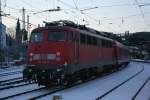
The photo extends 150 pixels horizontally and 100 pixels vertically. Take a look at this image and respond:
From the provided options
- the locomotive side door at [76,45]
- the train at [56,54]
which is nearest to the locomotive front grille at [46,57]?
the train at [56,54]

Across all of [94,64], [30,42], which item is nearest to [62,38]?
[30,42]

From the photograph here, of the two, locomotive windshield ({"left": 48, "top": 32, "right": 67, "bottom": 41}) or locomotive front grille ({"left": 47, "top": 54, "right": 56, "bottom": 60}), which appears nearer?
locomotive front grille ({"left": 47, "top": 54, "right": 56, "bottom": 60})

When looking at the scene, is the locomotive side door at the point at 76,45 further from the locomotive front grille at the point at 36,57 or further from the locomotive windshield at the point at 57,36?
the locomotive front grille at the point at 36,57

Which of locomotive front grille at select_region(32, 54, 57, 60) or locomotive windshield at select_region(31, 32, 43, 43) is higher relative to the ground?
locomotive windshield at select_region(31, 32, 43, 43)

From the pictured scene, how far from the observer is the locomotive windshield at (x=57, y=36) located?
800 inches

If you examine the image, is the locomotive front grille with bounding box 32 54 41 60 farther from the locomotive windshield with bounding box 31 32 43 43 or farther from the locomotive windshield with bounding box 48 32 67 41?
the locomotive windshield with bounding box 48 32 67 41

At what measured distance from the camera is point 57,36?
20.5 m

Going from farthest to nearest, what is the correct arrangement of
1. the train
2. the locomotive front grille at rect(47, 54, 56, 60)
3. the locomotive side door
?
1. the locomotive side door
2. the locomotive front grille at rect(47, 54, 56, 60)
3. the train

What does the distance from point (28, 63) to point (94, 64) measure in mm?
7119

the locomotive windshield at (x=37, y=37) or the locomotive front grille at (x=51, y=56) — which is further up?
the locomotive windshield at (x=37, y=37)

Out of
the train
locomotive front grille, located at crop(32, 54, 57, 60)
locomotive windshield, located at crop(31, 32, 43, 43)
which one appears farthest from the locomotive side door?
locomotive windshield, located at crop(31, 32, 43, 43)

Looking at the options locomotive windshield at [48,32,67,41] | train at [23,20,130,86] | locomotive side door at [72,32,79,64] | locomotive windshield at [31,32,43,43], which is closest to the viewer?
train at [23,20,130,86]

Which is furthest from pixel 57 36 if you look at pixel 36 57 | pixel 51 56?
pixel 36 57

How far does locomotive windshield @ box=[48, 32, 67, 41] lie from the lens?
20308 millimetres
